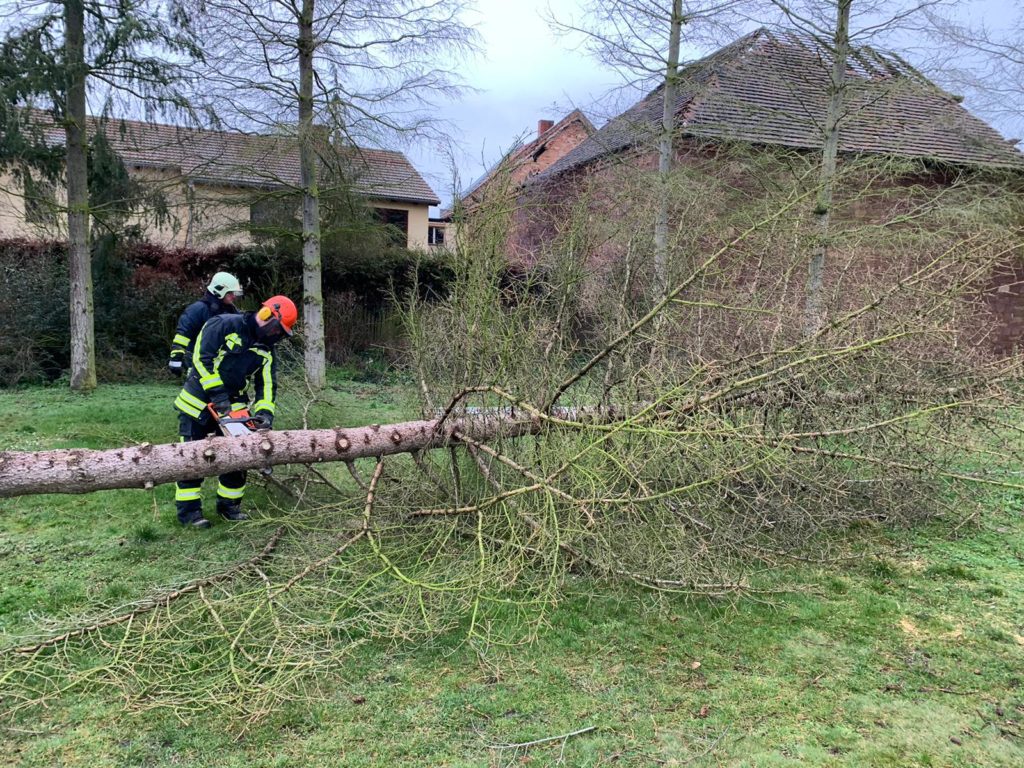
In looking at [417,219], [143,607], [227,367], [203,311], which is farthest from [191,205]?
[417,219]

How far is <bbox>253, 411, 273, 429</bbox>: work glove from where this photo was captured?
4.15 metres

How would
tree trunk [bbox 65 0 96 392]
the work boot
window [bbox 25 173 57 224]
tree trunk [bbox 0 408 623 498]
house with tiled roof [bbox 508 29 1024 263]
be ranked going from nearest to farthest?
tree trunk [bbox 0 408 623 498] → the work boot → house with tiled roof [bbox 508 29 1024 263] → tree trunk [bbox 65 0 96 392] → window [bbox 25 173 57 224]

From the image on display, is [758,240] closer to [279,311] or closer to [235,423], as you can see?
[279,311]

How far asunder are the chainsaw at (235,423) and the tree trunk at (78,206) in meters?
6.07

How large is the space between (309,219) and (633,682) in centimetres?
797

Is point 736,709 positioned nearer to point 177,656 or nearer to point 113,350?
point 177,656

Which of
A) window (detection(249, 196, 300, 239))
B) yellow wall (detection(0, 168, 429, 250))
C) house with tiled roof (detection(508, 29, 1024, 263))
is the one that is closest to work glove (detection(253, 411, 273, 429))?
house with tiled roof (detection(508, 29, 1024, 263))

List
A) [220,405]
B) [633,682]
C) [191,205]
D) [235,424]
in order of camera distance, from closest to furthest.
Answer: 1. [633,682]
2. [235,424]
3. [220,405]
4. [191,205]

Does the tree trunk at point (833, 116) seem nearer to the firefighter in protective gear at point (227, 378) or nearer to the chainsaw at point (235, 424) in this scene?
the firefighter in protective gear at point (227, 378)

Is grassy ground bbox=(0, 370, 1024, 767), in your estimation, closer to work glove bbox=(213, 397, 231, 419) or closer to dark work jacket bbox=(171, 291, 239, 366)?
work glove bbox=(213, 397, 231, 419)

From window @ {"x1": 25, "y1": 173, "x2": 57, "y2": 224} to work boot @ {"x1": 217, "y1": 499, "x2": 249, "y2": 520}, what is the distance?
6.19 m

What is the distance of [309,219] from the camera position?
9109 mm

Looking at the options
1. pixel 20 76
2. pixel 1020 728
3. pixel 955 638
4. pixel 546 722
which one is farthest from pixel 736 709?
pixel 20 76

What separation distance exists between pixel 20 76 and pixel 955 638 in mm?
10413
